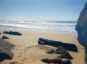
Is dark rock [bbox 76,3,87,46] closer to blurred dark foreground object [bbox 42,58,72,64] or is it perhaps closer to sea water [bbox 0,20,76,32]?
blurred dark foreground object [bbox 42,58,72,64]

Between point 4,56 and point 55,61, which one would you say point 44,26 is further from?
point 55,61

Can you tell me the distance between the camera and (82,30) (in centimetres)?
303

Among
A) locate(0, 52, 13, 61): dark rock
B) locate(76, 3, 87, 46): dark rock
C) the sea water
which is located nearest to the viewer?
locate(76, 3, 87, 46): dark rock

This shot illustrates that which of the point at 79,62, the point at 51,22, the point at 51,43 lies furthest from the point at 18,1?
the point at 79,62

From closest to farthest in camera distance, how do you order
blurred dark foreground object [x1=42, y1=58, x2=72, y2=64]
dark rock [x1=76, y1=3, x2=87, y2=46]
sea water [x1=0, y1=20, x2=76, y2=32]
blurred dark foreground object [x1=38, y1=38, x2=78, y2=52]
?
1. dark rock [x1=76, y1=3, x2=87, y2=46]
2. blurred dark foreground object [x1=42, y1=58, x2=72, y2=64]
3. blurred dark foreground object [x1=38, y1=38, x2=78, y2=52]
4. sea water [x1=0, y1=20, x2=76, y2=32]

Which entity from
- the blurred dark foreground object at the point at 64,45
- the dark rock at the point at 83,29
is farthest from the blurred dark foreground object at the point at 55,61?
the blurred dark foreground object at the point at 64,45

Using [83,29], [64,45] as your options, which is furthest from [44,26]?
[83,29]

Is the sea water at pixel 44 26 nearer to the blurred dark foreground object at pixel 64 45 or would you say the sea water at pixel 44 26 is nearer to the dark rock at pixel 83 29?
the blurred dark foreground object at pixel 64 45

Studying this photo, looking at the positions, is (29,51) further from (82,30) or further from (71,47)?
(82,30)

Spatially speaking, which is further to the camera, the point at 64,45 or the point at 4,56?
the point at 64,45

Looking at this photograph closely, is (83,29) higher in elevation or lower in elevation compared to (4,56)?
higher

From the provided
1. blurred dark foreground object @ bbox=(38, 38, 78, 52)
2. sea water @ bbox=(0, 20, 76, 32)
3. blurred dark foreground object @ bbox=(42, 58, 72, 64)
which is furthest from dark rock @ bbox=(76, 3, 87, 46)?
sea water @ bbox=(0, 20, 76, 32)

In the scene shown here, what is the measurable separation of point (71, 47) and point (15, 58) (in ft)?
4.51

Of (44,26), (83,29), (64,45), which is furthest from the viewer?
(44,26)
